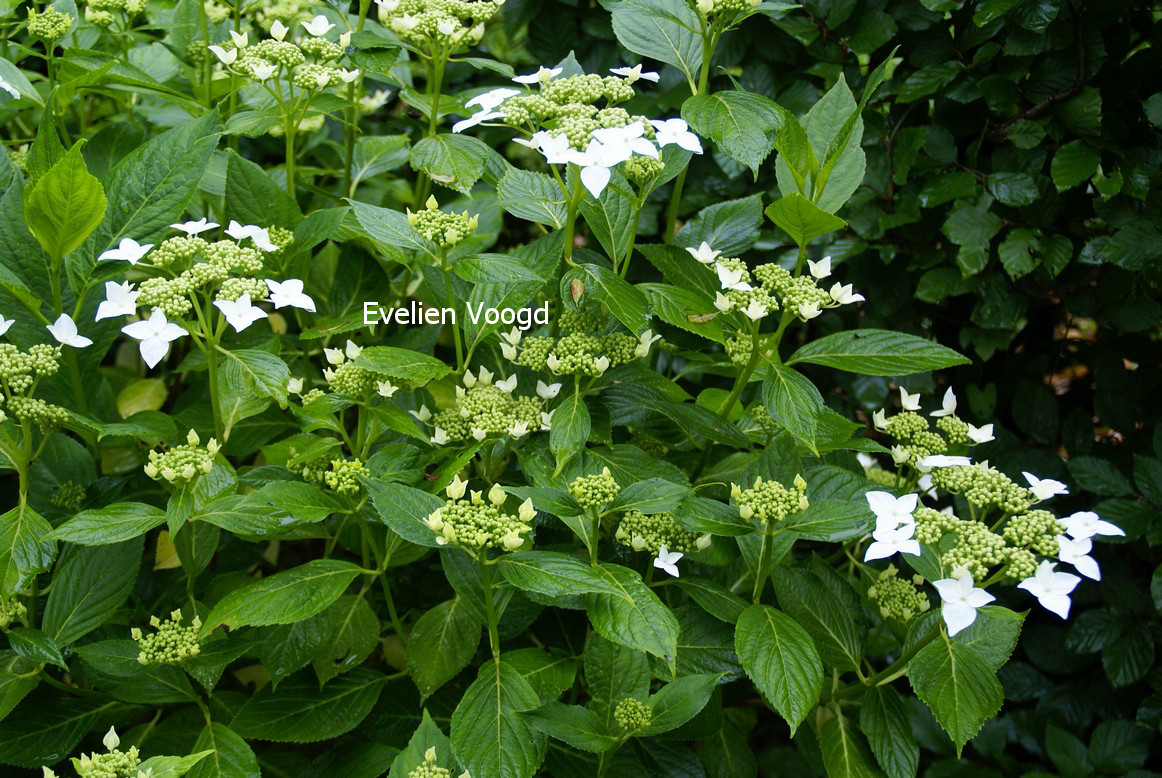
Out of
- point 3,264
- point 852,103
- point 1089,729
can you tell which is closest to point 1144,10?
point 852,103

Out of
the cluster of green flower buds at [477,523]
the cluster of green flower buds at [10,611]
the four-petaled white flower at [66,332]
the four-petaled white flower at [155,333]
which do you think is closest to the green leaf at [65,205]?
the four-petaled white flower at [66,332]

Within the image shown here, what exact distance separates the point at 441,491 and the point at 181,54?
114cm

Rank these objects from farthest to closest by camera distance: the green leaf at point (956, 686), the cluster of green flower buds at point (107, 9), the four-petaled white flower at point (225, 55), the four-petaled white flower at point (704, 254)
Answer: the cluster of green flower buds at point (107, 9) → the four-petaled white flower at point (225, 55) → the four-petaled white flower at point (704, 254) → the green leaf at point (956, 686)

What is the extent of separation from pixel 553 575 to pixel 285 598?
32cm

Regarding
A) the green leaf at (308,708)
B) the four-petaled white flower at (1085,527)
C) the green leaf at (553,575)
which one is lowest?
the green leaf at (308,708)

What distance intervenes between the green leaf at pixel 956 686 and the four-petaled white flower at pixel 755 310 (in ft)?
1.42

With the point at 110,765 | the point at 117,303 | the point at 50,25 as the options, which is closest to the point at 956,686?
the point at 110,765

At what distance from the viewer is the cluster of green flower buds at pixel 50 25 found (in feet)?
5.01

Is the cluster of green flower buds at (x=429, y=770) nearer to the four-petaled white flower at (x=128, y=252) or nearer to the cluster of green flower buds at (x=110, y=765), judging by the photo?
the cluster of green flower buds at (x=110, y=765)

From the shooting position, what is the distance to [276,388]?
1.23 metres

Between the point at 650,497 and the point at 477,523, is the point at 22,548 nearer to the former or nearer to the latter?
the point at 477,523

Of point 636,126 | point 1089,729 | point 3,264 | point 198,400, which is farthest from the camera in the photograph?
point 1089,729

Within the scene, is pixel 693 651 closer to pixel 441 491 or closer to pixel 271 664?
pixel 441 491

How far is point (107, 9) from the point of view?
Result: 1.66m
